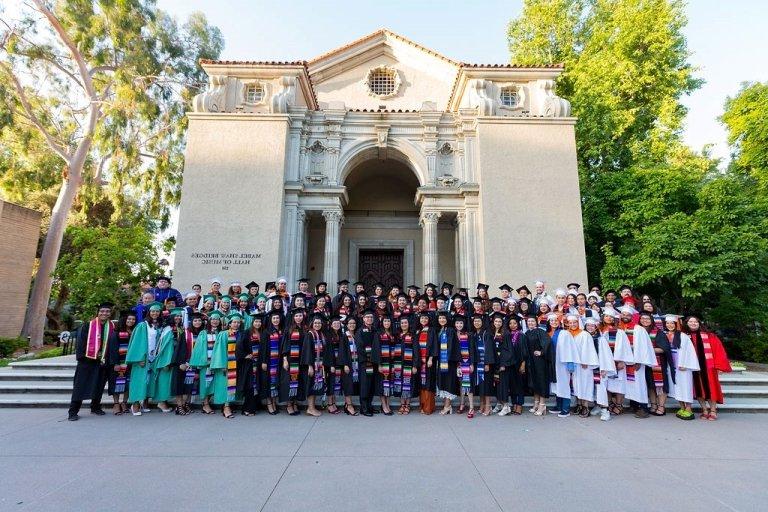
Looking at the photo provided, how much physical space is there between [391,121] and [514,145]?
14.8 feet

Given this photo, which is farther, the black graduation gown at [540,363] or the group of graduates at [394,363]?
the black graduation gown at [540,363]

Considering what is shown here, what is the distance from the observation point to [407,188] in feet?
58.3

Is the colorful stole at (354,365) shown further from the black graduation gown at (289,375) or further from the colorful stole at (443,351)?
the colorful stole at (443,351)

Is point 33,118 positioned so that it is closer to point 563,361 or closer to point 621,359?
point 563,361

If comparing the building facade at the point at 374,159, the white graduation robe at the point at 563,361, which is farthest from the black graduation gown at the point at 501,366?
the building facade at the point at 374,159

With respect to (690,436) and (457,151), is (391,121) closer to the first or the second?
(457,151)

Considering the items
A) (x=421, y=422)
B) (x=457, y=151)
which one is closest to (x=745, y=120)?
(x=457, y=151)

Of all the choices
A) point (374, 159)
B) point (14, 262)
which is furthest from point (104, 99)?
point (374, 159)

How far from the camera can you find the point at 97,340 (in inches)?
293

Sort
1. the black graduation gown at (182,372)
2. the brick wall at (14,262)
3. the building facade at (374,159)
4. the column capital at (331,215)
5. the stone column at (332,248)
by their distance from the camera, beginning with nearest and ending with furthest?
1. the black graduation gown at (182,372)
2. the building facade at (374,159)
3. the stone column at (332,248)
4. the column capital at (331,215)
5. the brick wall at (14,262)

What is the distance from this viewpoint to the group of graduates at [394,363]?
745cm

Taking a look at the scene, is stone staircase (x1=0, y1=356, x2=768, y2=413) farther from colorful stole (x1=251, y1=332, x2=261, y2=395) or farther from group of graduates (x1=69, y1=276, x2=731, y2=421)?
colorful stole (x1=251, y1=332, x2=261, y2=395)

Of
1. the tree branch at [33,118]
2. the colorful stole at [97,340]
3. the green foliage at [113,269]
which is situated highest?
the tree branch at [33,118]

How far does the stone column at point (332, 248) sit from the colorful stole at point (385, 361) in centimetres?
568
